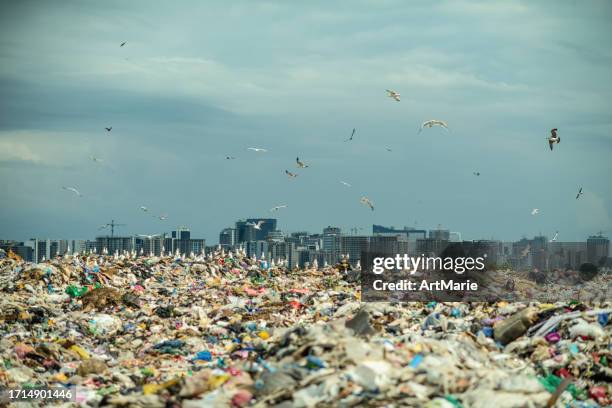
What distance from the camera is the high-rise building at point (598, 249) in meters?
35.9

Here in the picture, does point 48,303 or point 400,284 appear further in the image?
point 400,284

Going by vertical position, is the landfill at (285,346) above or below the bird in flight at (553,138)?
below

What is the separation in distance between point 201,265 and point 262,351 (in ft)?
49.9

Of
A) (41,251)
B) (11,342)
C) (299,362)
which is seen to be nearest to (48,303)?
(11,342)

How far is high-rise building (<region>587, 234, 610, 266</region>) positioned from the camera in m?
35.9

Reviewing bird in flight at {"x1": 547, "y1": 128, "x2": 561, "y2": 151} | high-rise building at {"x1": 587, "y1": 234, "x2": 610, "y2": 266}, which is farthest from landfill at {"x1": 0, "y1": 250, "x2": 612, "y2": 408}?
high-rise building at {"x1": 587, "y1": 234, "x2": 610, "y2": 266}

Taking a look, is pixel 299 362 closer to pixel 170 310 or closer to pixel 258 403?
pixel 258 403

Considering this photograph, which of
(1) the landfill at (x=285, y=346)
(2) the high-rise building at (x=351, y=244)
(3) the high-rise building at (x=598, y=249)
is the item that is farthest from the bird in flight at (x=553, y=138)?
(2) the high-rise building at (x=351, y=244)

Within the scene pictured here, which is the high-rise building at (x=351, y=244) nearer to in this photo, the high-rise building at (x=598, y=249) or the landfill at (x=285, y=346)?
the high-rise building at (x=598, y=249)

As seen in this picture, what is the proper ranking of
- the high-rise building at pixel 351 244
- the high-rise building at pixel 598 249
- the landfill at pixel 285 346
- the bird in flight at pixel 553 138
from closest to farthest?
the landfill at pixel 285 346 < the bird in flight at pixel 553 138 < the high-rise building at pixel 598 249 < the high-rise building at pixel 351 244

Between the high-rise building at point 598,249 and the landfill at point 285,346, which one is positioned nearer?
the landfill at point 285,346

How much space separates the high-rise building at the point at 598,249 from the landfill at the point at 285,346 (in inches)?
627

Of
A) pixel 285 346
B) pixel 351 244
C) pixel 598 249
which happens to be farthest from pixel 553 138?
pixel 351 244

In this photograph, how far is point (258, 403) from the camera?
7848 mm
